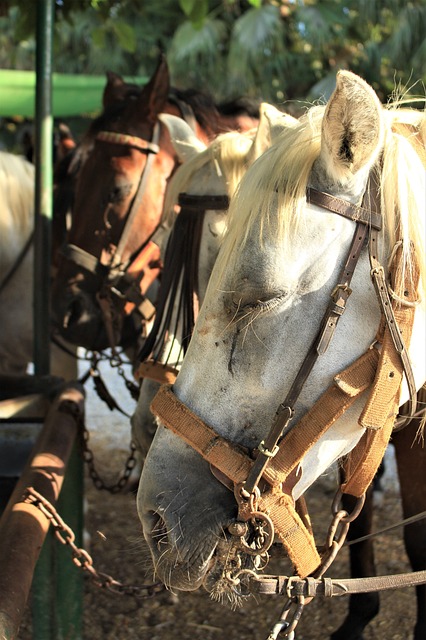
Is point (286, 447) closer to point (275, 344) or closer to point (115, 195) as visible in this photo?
point (275, 344)

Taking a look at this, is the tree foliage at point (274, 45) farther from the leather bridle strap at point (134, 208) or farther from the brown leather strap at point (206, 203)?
the brown leather strap at point (206, 203)

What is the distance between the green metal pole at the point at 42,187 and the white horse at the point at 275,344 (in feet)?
5.68

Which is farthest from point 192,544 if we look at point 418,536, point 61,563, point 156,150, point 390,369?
point 156,150

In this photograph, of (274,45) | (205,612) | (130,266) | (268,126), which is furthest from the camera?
(274,45)

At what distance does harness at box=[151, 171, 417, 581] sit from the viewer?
1.53 m

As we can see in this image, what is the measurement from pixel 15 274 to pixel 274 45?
31.6 feet

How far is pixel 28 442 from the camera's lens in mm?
2795

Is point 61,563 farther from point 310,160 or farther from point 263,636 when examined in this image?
point 310,160

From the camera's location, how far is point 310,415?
1.55m

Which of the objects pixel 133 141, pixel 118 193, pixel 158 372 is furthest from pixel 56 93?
pixel 158 372

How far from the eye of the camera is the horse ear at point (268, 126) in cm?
224

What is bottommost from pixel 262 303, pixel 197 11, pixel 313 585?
pixel 313 585

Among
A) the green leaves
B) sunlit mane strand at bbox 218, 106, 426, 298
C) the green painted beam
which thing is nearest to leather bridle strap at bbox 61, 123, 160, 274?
the green leaves

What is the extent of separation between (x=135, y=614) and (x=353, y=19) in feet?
38.8
